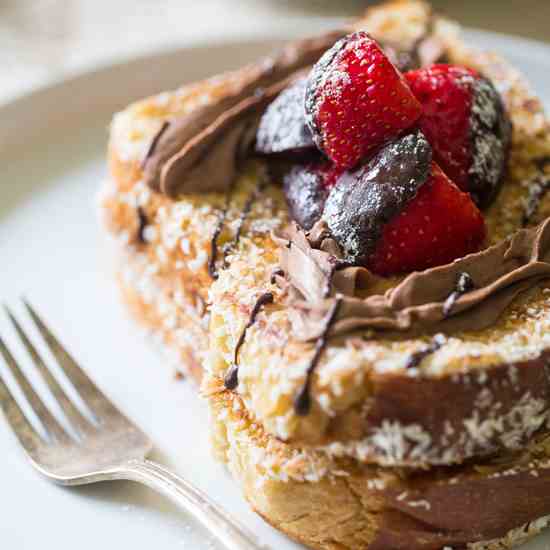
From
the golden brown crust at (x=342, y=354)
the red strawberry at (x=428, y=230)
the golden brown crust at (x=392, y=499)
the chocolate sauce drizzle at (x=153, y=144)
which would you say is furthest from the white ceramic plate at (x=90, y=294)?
the red strawberry at (x=428, y=230)

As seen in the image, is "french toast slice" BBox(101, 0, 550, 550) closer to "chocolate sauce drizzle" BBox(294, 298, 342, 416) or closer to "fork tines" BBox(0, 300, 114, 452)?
"chocolate sauce drizzle" BBox(294, 298, 342, 416)

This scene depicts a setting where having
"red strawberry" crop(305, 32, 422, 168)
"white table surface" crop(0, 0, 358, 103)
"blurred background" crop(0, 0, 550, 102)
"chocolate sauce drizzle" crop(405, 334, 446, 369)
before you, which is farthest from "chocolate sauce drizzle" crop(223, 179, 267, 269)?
"white table surface" crop(0, 0, 358, 103)

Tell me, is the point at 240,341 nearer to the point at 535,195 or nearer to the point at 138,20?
the point at 535,195

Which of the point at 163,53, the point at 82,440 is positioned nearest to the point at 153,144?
the point at 82,440

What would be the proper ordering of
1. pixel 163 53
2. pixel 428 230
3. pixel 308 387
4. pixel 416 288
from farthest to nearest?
pixel 163 53
pixel 428 230
pixel 416 288
pixel 308 387

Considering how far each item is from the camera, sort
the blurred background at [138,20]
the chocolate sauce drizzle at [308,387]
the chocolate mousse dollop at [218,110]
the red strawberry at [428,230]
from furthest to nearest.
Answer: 1. the blurred background at [138,20]
2. the chocolate mousse dollop at [218,110]
3. the red strawberry at [428,230]
4. the chocolate sauce drizzle at [308,387]

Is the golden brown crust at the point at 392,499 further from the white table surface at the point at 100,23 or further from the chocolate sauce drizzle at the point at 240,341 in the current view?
the white table surface at the point at 100,23

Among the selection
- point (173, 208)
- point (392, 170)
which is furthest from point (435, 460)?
point (173, 208)
